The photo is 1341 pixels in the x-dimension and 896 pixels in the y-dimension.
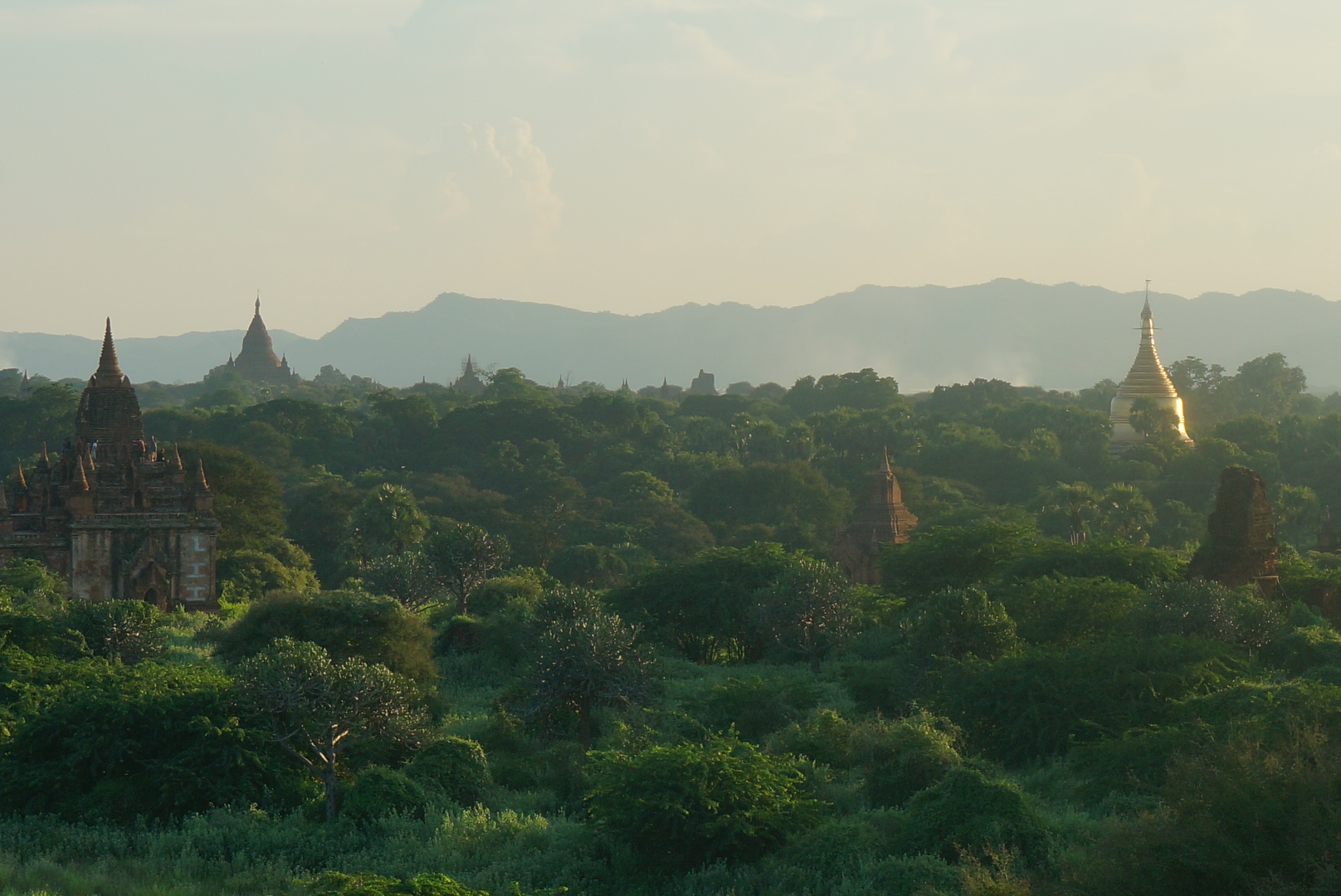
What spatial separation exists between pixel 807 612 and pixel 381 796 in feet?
55.1

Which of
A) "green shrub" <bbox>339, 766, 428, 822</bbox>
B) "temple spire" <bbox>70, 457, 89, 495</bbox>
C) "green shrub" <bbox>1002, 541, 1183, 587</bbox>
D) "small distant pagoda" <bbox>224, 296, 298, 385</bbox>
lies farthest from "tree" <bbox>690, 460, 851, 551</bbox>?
"small distant pagoda" <bbox>224, 296, 298, 385</bbox>

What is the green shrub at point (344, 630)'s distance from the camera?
35.8m

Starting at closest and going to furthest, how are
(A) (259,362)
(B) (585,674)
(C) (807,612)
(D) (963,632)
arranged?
(B) (585,674)
(D) (963,632)
(C) (807,612)
(A) (259,362)

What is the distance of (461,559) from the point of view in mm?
51406

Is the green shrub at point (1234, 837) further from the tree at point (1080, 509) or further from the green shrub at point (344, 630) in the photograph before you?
the tree at point (1080, 509)

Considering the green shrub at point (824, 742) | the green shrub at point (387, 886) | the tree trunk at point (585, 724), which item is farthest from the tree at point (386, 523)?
the green shrub at point (387, 886)

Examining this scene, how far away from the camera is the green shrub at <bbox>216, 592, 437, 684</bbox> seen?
3575 centimetres

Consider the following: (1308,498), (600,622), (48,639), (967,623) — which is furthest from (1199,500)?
(48,639)

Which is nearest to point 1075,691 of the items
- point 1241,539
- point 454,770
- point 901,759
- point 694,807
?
point 901,759

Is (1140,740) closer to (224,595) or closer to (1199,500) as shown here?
(224,595)

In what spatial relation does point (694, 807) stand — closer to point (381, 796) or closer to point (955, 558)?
point (381, 796)

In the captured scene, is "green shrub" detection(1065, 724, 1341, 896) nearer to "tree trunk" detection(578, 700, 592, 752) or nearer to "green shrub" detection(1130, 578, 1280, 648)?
"tree trunk" detection(578, 700, 592, 752)

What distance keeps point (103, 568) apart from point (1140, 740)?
113 ft

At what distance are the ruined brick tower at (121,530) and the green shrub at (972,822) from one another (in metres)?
32.2
